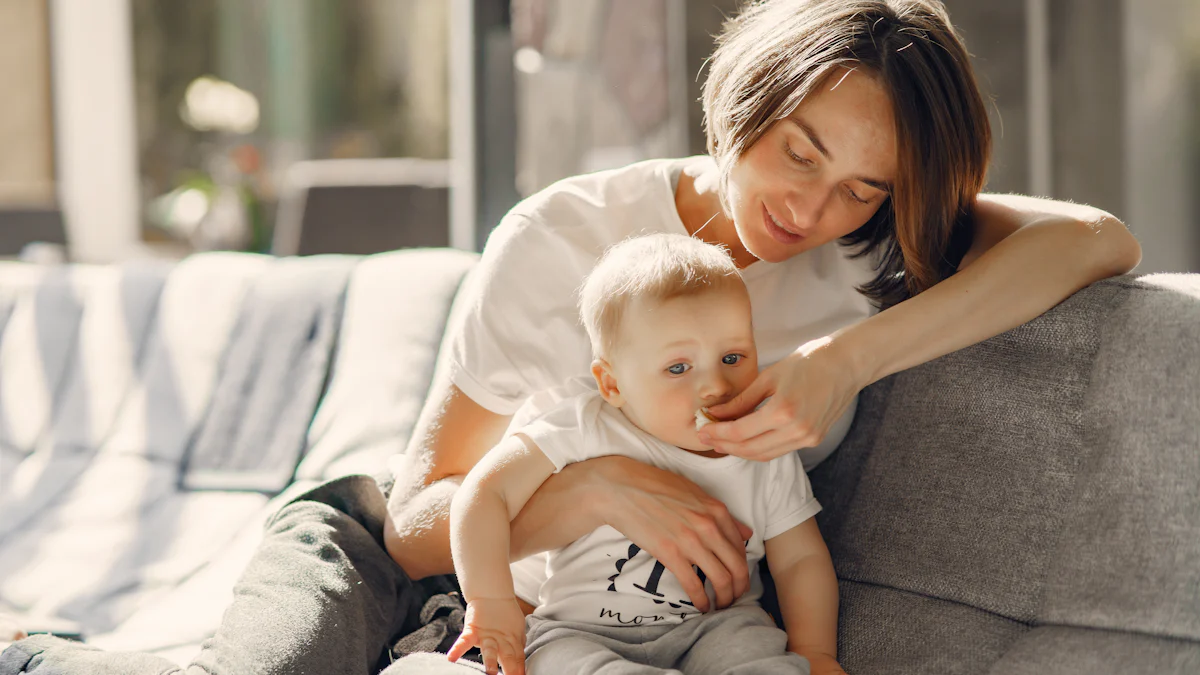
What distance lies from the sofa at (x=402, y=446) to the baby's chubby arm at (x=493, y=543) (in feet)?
1.44

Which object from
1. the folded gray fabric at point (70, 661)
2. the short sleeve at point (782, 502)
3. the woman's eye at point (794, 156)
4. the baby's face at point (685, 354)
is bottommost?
the folded gray fabric at point (70, 661)

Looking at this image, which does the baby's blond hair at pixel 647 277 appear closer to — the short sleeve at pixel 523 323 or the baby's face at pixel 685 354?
the baby's face at pixel 685 354

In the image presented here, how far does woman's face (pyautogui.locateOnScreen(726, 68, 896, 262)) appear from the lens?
1.15 m

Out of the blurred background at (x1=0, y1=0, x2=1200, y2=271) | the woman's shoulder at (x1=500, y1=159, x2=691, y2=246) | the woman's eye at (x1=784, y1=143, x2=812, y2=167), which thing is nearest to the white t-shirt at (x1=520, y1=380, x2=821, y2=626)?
the woman's shoulder at (x1=500, y1=159, x2=691, y2=246)

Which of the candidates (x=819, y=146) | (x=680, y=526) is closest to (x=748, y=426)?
(x=680, y=526)

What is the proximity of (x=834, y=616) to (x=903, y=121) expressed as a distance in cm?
61

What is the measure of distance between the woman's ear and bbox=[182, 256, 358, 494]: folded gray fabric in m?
1.19

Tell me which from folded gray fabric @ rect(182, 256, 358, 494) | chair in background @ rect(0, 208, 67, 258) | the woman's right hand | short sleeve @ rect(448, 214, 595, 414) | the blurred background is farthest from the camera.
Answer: chair in background @ rect(0, 208, 67, 258)

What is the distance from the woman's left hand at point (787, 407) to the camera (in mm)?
1061

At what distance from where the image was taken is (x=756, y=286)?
55.1 inches

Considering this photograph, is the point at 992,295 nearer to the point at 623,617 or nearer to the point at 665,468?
the point at 665,468

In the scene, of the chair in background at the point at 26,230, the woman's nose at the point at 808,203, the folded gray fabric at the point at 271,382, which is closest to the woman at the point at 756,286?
the woman's nose at the point at 808,203

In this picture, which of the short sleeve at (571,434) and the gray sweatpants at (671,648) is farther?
the short sleeve at (571,434)

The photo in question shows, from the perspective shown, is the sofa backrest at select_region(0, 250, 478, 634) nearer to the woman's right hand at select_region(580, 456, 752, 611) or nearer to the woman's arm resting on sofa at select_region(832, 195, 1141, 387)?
the woman's right hand at select_region(580, 456, 752, 611)
